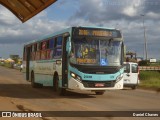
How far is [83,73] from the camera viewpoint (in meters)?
18.2

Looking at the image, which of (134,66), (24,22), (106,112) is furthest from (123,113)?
(134,66)

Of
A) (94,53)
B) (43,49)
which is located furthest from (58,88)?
(43,49)

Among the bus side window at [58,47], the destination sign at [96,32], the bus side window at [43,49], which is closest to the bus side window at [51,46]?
the bus side window at [58,47]

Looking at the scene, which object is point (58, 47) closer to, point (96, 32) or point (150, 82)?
point (96, 32)

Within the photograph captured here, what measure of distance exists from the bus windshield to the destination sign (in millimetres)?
245

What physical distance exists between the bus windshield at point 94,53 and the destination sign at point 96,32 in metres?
0.24

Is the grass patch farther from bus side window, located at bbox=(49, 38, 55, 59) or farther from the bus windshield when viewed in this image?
the bus windshield

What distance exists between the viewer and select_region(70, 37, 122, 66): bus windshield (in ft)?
60.4

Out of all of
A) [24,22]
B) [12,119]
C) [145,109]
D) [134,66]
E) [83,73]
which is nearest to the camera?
[12,119]

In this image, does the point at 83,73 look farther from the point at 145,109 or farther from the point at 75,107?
the point at 145,109

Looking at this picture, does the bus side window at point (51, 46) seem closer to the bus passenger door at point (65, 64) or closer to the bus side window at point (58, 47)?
the bus side window at point (58, 47)

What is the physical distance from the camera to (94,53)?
60.5 feet

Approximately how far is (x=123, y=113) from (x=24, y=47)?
18.1 m

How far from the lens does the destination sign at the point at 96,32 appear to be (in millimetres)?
18703
